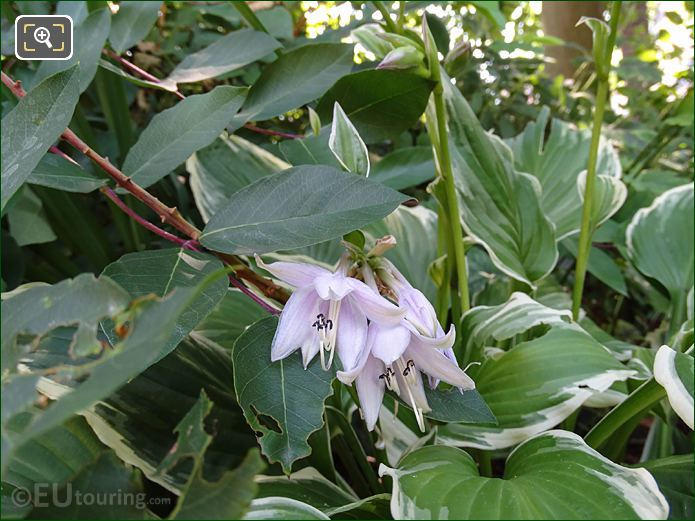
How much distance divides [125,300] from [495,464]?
0.61 m

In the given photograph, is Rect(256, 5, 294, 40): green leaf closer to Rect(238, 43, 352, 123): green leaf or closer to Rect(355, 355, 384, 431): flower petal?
Rect(238, 43, 352, 123): green leaf

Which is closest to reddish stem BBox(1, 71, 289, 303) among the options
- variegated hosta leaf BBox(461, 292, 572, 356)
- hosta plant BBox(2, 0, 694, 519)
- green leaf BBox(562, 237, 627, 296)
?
hosta plant BBox(2, 0, 694, 519)

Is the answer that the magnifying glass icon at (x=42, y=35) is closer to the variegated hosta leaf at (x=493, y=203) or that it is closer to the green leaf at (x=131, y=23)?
the green leaf at (x=131, y=23)

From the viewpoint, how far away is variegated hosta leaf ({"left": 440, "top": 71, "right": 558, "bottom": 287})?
0.65m

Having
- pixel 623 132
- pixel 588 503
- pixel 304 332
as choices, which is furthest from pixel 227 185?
pixel 623 132

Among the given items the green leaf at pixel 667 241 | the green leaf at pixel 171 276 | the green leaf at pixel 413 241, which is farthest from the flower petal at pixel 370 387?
the green leaf at pixel 667 241

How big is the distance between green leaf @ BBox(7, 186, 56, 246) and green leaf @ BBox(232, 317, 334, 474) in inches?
16.1

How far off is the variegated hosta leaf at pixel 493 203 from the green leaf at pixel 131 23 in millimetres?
365

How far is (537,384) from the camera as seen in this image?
499mm

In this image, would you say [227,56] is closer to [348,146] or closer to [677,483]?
[348,146]

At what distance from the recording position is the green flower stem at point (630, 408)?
1.41 ft

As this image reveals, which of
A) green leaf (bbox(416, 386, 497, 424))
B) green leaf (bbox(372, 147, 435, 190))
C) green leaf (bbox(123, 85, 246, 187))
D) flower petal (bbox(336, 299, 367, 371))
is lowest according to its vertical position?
green leaf (bbox(416, 386, 497, 424))

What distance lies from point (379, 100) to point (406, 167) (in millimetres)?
285

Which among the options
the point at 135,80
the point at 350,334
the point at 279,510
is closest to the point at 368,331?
the point at 350,334
